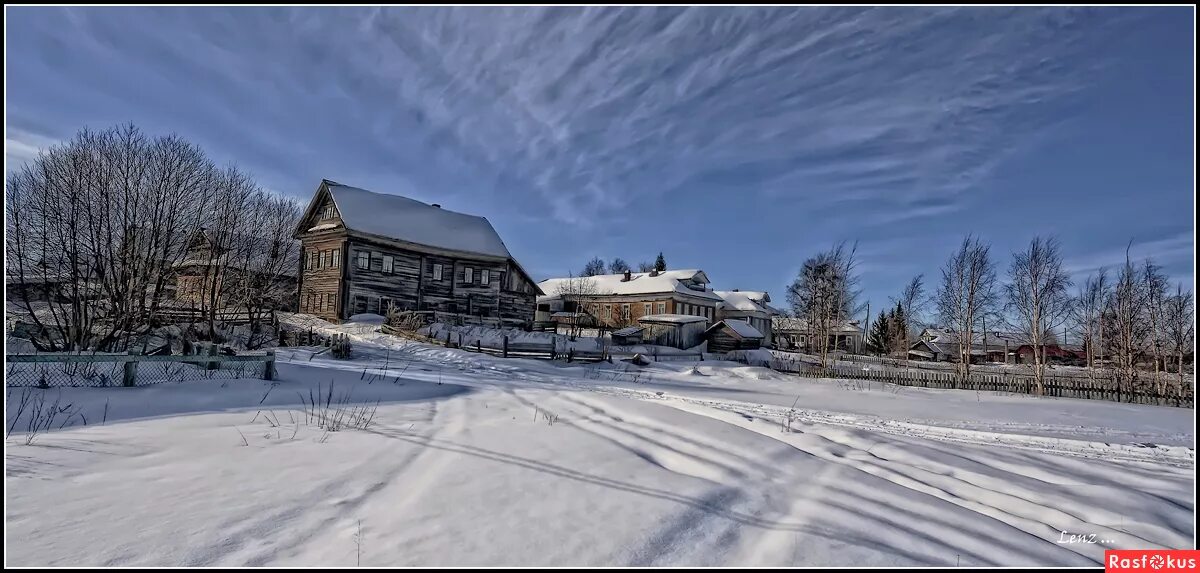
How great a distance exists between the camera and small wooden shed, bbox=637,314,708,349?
4328cm

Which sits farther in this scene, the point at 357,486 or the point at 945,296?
the point at 945,296

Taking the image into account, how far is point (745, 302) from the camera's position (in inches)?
2672

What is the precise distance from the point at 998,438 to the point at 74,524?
37.8ft

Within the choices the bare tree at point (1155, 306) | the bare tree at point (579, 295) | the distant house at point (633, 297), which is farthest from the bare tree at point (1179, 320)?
the bare tree at point (579, 295)

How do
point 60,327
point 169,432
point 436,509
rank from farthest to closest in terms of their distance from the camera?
point 60,327
point 169,432
point 436,509

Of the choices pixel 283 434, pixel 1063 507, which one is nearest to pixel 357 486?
pixel 283 434

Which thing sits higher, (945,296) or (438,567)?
(945,296)

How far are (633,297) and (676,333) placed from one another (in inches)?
558

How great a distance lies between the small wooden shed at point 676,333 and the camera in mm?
43281

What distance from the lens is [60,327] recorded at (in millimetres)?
13453

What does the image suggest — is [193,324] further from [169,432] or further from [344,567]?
[344,567]

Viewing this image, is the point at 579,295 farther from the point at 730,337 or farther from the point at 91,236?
the point at 91,236

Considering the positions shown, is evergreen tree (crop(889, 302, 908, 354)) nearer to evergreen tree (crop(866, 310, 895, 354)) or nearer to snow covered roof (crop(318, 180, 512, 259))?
evergreen tree (crop(866, 310, 895, 354))

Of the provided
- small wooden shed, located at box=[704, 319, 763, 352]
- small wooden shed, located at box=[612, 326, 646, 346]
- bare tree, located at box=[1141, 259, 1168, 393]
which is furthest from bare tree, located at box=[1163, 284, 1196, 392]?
small wooden shed, located at box=[612, 326, 646, 346]
